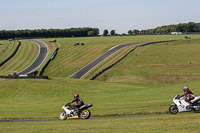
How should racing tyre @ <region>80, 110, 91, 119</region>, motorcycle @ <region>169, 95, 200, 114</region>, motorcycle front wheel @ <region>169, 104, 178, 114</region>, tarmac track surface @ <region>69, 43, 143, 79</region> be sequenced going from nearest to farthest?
motorcycle @ <region>169, 95, 200, 114</region>
motorcycle front wheel @ <region>169, 104, 178, 114</region>
racing tyre @ <region>80, 110, 91, 119</region>
tarmac track surface @ <region>69, 43, 143, 79</region>

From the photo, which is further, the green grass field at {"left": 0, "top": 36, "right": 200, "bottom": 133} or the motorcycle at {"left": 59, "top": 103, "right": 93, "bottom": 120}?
the motorcycle at {"left": 59, "top": 103, "right": 93, "bottom": 120}

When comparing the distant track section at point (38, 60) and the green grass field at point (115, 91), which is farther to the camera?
the distant track section at point (38, 60)

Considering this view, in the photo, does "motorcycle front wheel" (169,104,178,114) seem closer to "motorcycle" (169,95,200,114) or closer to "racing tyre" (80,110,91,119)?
"motorcycle" (169,95,200,114)

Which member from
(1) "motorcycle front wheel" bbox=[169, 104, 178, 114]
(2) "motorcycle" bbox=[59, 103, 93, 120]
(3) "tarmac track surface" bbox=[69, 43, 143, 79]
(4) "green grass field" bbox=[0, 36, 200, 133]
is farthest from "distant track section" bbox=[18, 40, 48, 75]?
(1) "motorcycle front wheel" bbox=[169, 104, 178, 114]

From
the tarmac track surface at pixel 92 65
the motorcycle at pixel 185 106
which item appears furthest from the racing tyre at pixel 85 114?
the tarmac track surface at pixel 92 65

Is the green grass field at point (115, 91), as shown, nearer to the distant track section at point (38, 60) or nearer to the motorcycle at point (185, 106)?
the motorcycle at point (185, 106)

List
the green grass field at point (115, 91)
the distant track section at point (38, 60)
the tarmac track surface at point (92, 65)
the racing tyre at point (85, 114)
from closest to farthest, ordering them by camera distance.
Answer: the green grass field at point (115, 91), the racing tyre at point (85, 114), the tarmac track surface at point (92, 65), the distant track section at point (38, 60)

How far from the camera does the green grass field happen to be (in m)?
20.9

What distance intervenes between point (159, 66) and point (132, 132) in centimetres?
6271

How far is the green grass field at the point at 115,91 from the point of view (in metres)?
20.9

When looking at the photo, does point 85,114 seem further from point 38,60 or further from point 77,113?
point 38,60

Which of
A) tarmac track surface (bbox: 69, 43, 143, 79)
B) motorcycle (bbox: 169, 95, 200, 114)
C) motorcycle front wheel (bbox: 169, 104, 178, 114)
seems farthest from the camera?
tarmac track surface (bbox: 69, 43, 143, 79)

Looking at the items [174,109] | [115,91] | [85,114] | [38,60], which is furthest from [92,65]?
[174,109]

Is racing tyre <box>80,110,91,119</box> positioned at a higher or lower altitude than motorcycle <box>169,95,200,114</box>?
lower
